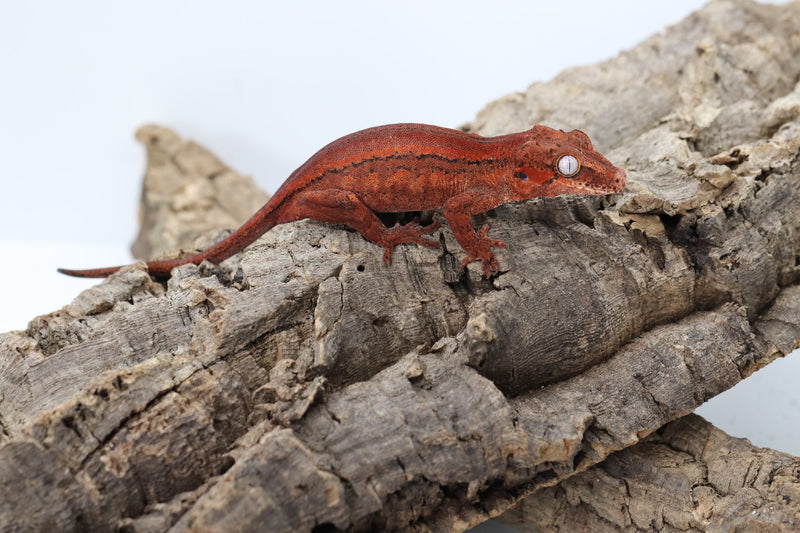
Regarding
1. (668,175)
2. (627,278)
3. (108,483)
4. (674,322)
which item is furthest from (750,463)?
(108,483)

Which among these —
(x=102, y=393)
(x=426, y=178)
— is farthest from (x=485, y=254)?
(x=102, y=393)

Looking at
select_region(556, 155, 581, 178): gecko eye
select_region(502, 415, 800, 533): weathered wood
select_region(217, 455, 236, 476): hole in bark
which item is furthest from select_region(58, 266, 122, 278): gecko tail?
select_region(502, 415, 800, 533): weathered wood

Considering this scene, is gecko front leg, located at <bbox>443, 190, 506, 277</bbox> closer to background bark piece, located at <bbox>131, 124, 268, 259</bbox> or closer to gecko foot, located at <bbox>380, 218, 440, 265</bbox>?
gecko foot, located at <bbox>380, 218, 440, 265</bbox>

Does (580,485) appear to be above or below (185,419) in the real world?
below

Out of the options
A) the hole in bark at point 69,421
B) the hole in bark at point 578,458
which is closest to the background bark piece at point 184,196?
the hole in bark at point 69,421

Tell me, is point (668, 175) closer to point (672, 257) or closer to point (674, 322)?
point (672, 257)

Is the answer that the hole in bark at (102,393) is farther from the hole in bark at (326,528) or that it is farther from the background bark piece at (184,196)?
the background bark piece at (184,196)

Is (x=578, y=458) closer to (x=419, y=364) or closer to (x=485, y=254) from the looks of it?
(x=419, y=364)

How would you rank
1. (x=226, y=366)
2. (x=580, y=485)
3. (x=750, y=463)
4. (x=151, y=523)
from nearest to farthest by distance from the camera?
(x=151, y=523), (x=226, y=366), (x=750, y=463), (x=580, y=485)
